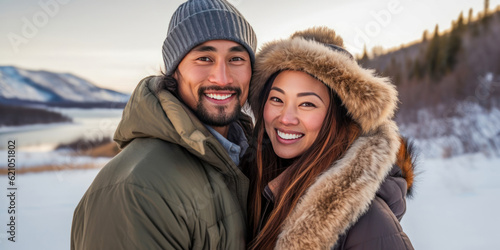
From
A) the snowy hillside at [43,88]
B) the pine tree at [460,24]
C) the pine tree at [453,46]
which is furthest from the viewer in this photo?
the pine tree at [460,24]

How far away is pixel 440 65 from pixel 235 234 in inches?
512

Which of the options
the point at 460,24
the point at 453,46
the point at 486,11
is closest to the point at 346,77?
the point at 453,46

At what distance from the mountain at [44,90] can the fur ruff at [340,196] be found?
6.50 metres

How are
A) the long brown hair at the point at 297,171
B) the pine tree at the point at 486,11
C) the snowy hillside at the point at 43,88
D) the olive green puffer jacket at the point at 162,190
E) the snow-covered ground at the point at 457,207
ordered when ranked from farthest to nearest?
the pine tree at the point at 486,11
the snowy hillside at the point at 43,88
the snow-covered ground at the point at 457,207
the long brown hair at the point at 297,171
the olive green puffer jacket at the point at 162,190

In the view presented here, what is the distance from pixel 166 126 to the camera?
5.13 ft

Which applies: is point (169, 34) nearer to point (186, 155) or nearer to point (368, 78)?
point (186, 155)

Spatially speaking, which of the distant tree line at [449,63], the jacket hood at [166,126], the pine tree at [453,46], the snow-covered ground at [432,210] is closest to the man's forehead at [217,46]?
the jacket hood at [166,126]

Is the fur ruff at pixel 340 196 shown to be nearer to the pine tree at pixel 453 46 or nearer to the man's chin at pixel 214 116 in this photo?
the man's chin at pixel 214 116

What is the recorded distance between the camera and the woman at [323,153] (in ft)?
5.00

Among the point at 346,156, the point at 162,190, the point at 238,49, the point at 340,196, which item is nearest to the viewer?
the point at 162,190

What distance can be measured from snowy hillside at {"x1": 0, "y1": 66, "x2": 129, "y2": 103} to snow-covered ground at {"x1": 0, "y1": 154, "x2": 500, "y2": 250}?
1.70m

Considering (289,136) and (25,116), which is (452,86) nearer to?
(289,136)

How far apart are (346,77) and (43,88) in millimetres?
7943

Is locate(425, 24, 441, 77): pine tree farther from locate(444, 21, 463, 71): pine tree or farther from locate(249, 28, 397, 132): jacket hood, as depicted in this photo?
locate(249, 28, 397, 132): jacket hood
